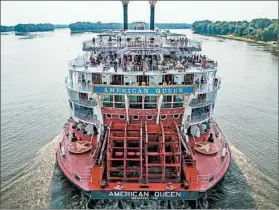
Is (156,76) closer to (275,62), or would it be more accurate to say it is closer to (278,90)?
(278,90)

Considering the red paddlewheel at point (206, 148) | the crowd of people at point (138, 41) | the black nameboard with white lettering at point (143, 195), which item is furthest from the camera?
the crowd of people at point (138, 41)

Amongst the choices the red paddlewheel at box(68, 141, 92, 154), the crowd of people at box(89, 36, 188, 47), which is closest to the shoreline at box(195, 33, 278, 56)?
the crowd of people at box(89, 36, 188, 47)

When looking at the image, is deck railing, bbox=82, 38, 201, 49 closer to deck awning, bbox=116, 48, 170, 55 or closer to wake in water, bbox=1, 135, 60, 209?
deck awning, bbox=116, 48, 170, 55

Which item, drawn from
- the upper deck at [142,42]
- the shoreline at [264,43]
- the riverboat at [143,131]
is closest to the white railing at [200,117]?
the riverboat at [143,131]

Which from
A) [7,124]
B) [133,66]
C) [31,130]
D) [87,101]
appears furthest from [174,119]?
[7,124]

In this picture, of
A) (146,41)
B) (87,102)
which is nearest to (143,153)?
(87,102)

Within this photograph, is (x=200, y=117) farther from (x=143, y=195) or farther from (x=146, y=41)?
(x=143, y=195)

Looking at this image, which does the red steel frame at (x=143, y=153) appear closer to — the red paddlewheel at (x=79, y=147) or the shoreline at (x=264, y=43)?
the red paddlewheel at (x=79, y=147)
